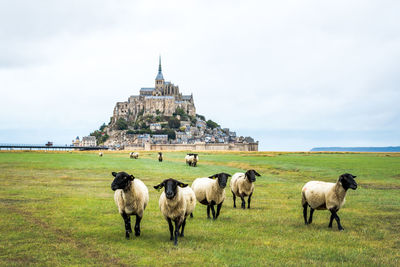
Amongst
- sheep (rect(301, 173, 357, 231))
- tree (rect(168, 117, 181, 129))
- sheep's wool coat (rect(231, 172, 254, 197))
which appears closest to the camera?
sheep (rect(301, 173, 357, 231))

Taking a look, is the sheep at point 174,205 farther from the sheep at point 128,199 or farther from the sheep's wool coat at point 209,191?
the sheep's wool coat at point 209,191

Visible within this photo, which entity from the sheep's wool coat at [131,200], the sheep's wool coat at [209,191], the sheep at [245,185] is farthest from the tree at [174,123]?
the sheep's wool coat at [131,200]

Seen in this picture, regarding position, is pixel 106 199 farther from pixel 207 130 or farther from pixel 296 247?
pixel 207 130

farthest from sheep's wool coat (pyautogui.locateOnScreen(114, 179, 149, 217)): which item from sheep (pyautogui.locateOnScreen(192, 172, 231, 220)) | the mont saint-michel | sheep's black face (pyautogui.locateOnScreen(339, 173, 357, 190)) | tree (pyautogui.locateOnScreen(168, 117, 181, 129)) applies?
tree (pyautogui.locateOnScreen(168, 117, 181, 129))

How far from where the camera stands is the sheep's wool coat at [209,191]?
11.7 meters

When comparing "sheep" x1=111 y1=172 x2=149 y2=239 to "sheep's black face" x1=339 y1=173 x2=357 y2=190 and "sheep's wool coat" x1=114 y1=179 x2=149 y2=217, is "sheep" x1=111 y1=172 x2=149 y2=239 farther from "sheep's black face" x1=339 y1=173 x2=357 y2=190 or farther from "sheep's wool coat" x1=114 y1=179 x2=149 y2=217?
"sheep's black face" x1=339 y1=173 x2=357 y2=190

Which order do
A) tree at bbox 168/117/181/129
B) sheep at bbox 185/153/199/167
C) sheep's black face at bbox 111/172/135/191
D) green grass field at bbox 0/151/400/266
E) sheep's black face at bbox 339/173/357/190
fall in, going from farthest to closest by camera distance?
tree at bbox 168/117/181/129 < sheep at bbox 185/153/199/167 < sheep's black face at bbox 339/173/357/190 < sheep's black face at bbox 111/172/135/191 < green grass field at bbox 0/151/400/266

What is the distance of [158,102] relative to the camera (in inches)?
7554

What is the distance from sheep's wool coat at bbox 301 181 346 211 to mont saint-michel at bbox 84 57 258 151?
443ft

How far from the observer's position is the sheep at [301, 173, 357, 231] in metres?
10.1

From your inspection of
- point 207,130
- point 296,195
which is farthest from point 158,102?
point 296,195

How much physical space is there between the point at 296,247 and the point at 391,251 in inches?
84.5

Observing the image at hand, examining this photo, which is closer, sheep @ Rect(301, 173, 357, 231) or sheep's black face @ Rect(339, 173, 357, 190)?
sheep's black face @ Rect(339, 173, 357, 190)

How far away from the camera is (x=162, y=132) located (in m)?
173
